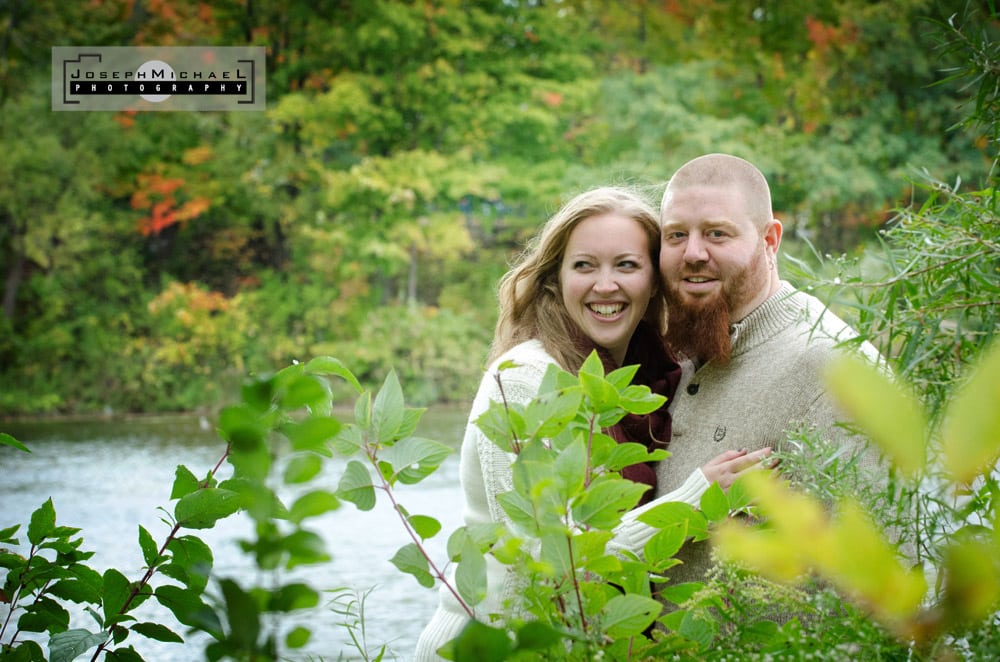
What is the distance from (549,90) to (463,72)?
1503 millimetres

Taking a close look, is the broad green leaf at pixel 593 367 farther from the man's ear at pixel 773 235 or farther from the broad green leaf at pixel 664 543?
the man's ear at pixel 773 235

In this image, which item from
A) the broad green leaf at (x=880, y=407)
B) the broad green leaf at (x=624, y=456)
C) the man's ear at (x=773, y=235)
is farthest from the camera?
the man's ear at (x=773, y=235)

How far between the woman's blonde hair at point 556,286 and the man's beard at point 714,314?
0.76ft

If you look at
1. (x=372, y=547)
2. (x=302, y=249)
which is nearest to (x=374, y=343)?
(x=302, y=249)

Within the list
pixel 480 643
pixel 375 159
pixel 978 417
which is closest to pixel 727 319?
pixel 480 643

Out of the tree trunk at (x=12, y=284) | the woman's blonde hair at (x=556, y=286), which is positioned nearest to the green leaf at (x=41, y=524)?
the woman's blonde hair at (x=556, y=286)

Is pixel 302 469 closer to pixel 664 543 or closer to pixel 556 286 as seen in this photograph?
pixel 664 543

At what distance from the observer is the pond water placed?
4.00m

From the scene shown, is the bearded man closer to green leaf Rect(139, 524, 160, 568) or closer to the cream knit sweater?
the cream knit sweater

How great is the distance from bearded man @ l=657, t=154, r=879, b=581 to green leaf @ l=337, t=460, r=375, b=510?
3.93 ft

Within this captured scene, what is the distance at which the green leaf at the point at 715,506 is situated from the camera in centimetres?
73

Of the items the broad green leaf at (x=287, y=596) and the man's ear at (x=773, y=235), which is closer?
the broad green leaf at (x=287, y=596)

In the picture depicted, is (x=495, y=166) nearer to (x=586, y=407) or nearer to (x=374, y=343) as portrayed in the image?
(x=374, y=343)

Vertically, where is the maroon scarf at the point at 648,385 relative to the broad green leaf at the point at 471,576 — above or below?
below
